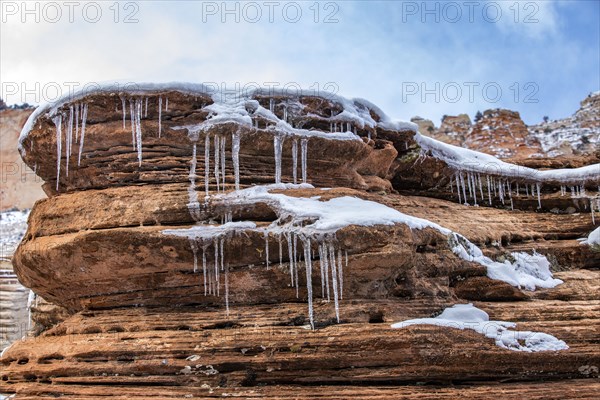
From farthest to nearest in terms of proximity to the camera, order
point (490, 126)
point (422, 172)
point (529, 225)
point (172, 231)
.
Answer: point (490, 126), point (422, 172), point (529, 225), point (172, 231)

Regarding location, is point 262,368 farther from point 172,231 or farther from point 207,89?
point 207,89

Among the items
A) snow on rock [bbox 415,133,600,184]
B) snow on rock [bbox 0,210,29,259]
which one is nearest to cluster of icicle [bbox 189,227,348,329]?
snow on rock [bbox 415,133,600,184]

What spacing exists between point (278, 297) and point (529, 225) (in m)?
5.65

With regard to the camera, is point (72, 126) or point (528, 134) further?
point (528, 134)

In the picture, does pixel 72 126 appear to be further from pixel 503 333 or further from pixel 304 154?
pixel 503 333

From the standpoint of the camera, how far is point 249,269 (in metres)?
7.38

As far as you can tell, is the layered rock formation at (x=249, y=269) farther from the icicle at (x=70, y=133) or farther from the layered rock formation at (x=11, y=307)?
the layered rock formation at (x=11, y=307)

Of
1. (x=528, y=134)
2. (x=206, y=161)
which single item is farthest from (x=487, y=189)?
(x=528, y=134)

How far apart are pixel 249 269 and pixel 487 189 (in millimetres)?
6122

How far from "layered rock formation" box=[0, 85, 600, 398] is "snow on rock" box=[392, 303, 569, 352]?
0.41 ft

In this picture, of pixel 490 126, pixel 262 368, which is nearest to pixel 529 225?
pixel 262 368

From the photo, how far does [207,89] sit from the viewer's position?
7965mm

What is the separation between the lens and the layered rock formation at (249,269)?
255 inches

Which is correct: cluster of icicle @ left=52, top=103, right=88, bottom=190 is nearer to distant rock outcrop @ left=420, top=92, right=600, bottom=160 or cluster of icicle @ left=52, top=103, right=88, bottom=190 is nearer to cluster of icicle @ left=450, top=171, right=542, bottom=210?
cluster of icicle @ left=450, top=171, right=542, bottom=210
